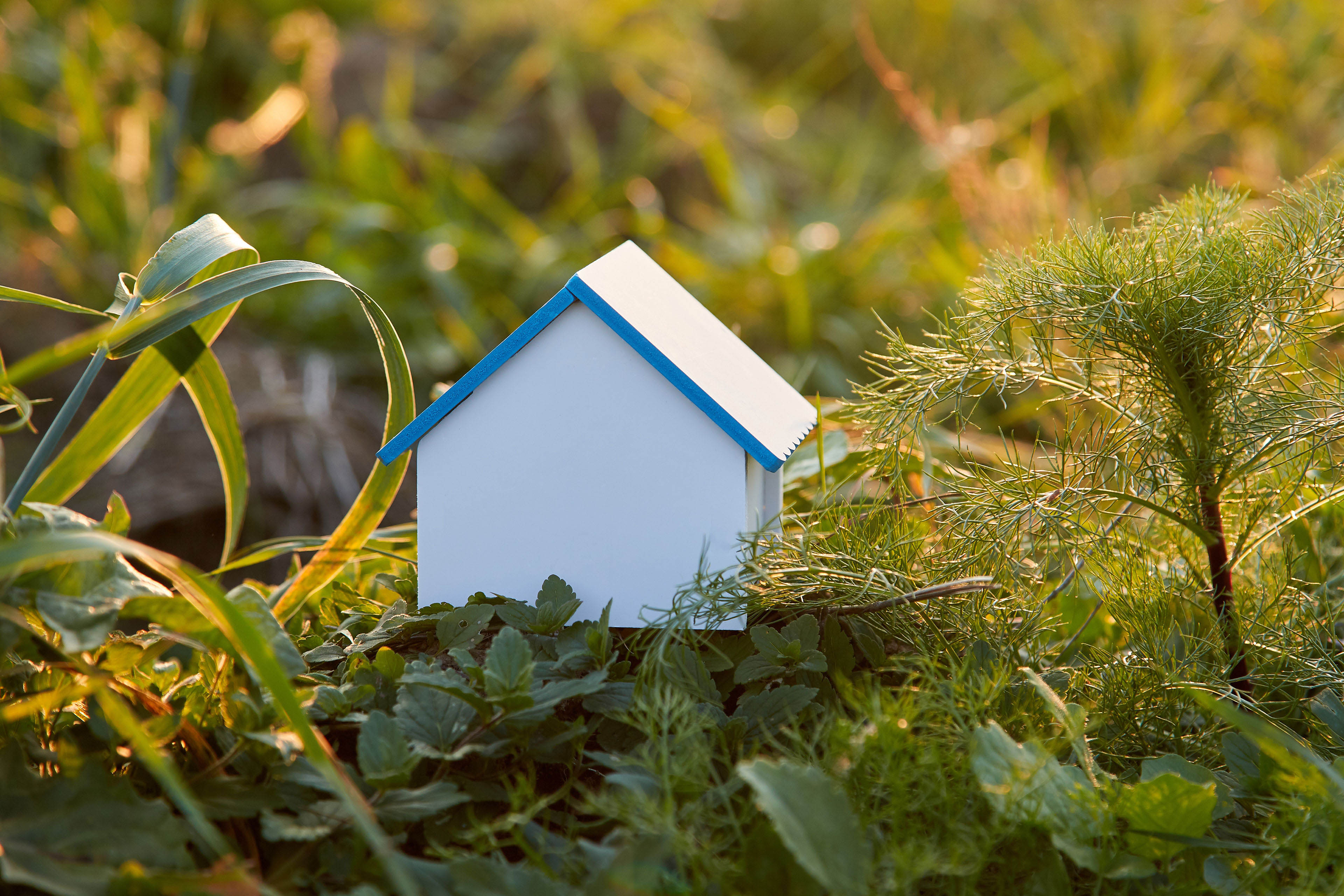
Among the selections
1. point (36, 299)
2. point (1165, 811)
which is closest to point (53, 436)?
point (36, 299)

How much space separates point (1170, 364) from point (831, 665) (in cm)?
35

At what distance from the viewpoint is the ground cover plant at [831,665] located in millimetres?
546

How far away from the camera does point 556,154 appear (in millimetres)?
3111

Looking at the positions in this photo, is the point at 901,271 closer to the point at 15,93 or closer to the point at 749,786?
the point at 749,786

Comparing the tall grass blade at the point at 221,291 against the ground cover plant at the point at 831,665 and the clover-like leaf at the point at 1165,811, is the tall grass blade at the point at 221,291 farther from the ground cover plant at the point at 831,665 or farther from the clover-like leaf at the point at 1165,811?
the clover-like leaf at the point at 1165,811

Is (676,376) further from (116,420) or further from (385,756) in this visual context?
(116,420)

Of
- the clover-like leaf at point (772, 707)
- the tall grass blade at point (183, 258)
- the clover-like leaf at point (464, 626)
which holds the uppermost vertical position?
the tall grass blade at point (183, 258)

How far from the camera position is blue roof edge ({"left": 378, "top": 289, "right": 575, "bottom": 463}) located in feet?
2.45

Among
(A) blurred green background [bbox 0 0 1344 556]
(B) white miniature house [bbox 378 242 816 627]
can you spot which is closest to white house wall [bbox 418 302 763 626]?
(B) white miniature house [bbox 378 242 816 627]

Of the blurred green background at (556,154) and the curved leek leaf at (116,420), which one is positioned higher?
the blurred green background at (556,154)

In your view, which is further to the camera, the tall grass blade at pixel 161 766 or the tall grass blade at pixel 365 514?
the tall grass blade at pixel 365 514

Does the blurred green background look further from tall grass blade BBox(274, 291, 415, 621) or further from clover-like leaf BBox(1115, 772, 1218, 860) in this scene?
clover-like leaf BBox(1115, 772, 1218, 860)

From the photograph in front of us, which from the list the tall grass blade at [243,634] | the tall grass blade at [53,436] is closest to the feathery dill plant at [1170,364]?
the tall grass blade at [243,634]

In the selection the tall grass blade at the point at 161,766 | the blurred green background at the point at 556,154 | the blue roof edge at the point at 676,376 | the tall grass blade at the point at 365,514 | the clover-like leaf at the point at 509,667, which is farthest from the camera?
the blurred green background at the point at 556,154
